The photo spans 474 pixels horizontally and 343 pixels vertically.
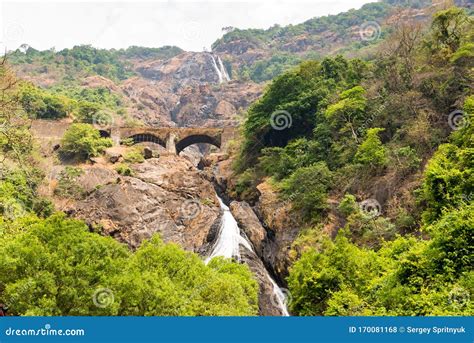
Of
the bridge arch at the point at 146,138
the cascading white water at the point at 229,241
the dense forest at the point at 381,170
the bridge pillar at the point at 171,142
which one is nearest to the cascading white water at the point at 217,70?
the bridge arch at the point at 146,138

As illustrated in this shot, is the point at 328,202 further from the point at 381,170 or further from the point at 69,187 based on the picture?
the point at 69,187

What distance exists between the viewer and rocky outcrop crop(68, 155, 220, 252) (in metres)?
31.9

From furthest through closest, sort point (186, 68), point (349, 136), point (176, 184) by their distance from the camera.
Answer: point (186, 68) < point (176, 184) < point (349, 136)

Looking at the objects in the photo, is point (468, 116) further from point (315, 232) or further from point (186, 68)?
point (186, 68)

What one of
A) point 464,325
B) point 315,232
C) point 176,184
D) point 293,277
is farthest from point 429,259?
point 176,184

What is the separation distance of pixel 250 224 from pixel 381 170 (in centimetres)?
1054

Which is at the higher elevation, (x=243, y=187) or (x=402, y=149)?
(x=402, y=149)

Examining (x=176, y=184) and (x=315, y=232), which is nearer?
(x=315, y=232)

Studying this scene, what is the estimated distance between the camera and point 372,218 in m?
24.7

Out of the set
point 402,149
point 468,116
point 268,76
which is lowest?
point 402,149

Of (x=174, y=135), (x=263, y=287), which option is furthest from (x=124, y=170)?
(x=174, y=135)

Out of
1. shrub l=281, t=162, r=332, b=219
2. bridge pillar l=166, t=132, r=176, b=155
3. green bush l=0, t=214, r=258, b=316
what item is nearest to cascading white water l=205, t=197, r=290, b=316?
shrub l=281, t=162, r=332, b=219

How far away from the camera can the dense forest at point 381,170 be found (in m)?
13.3

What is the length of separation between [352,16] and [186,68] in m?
59.4
